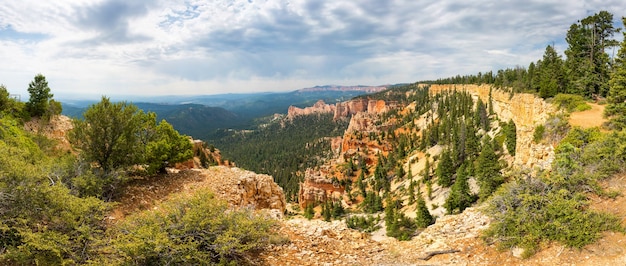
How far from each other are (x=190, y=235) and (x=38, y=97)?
82.4ft

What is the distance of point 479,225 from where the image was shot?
15.3 m

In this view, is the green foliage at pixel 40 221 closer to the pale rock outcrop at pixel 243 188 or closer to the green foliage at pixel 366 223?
the pale rock outcrop at pixel 243 188

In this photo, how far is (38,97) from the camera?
85.4 ft

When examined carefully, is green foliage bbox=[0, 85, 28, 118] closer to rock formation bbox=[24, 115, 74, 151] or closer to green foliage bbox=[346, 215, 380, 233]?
rock formation bbox=[24, 115, 74, 151]

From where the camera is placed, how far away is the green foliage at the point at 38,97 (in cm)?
2586

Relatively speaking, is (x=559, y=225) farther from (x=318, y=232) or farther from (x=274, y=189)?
(x=274, y=189)

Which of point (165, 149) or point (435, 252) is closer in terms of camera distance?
point (435, 252)

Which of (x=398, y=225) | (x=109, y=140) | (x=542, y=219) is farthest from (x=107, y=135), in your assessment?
(x=398, y=225)

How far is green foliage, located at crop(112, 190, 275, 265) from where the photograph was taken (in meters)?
9.81

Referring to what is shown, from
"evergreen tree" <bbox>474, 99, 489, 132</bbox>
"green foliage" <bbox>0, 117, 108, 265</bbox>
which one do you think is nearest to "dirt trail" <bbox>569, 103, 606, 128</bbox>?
"green foliage" <bbox>0, 117, 108, 265</bbox>

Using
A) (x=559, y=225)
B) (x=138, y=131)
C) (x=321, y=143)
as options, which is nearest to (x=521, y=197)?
(x=559, y=225)

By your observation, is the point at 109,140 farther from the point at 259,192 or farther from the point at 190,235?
the point at 259,192

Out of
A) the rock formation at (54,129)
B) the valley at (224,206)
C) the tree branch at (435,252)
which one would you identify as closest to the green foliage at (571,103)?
the valley at (224,206)

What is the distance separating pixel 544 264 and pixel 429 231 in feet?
19.1
